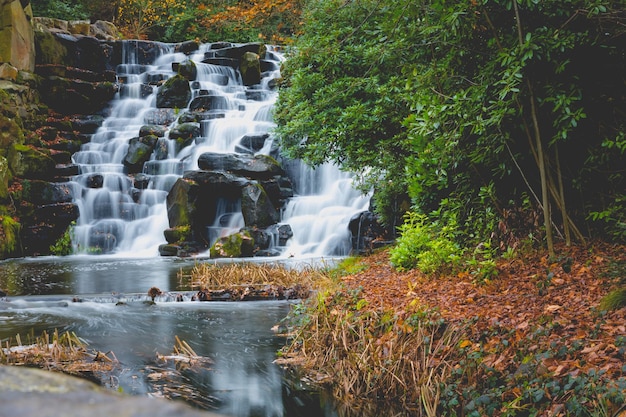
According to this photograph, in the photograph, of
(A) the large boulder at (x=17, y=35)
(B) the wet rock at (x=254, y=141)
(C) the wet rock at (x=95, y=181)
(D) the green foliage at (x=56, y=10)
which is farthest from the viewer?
(D) the green foliage at (x=56, y=10)

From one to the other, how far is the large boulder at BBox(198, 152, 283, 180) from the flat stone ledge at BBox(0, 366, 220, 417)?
71.5 ft

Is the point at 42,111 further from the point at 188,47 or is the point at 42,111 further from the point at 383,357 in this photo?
the point at 383,357

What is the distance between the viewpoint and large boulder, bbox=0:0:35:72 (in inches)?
953

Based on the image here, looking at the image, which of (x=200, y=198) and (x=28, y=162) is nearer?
(x=200, y=198)

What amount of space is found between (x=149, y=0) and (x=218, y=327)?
106 feet

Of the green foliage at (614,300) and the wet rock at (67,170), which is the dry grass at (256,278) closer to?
the green foliage at (614,300)

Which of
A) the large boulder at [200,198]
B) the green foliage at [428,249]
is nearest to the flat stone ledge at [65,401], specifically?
the green foliage at [428,249]

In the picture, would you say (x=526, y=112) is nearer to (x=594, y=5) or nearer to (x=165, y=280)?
(x=594, y=5)

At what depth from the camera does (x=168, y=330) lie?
9469 millimetres

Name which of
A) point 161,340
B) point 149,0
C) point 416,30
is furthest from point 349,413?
point 149,0

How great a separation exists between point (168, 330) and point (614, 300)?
6515mm

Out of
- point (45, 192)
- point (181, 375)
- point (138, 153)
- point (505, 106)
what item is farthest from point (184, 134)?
point (505, 106)

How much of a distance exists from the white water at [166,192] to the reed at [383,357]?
1173 centimetres

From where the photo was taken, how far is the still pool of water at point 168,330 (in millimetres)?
6664
